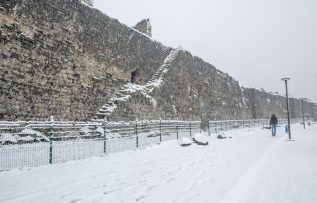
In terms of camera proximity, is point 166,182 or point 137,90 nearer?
point 166,182

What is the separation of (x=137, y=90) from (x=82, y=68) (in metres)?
4.29

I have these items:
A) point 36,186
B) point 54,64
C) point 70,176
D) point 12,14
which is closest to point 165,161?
point 70,176

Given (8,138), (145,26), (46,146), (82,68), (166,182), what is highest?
(145,26)

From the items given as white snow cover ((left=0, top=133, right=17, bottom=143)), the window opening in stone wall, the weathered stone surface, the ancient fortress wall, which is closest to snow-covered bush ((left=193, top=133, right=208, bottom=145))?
the ancient fortress wall

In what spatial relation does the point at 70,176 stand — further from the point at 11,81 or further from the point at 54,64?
the point at 54,64

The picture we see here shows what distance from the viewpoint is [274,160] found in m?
7.76

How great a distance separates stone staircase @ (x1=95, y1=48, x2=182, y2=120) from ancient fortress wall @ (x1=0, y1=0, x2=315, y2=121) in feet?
0.18

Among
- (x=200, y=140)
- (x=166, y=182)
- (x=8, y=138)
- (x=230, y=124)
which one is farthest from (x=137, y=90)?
(x=166, y=182)

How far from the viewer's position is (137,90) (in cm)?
1767

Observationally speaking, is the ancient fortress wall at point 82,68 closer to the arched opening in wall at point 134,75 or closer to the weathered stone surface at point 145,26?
the arched opening in wall at point 134,75

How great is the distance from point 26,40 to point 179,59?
15.0 m

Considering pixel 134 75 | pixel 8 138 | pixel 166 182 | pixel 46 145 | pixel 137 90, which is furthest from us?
pixel 134 75

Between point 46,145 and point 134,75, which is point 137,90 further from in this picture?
point 46,145

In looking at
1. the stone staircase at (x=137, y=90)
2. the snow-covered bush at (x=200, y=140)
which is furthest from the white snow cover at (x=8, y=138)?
the snow-covered bush at (x=200, y=140)
